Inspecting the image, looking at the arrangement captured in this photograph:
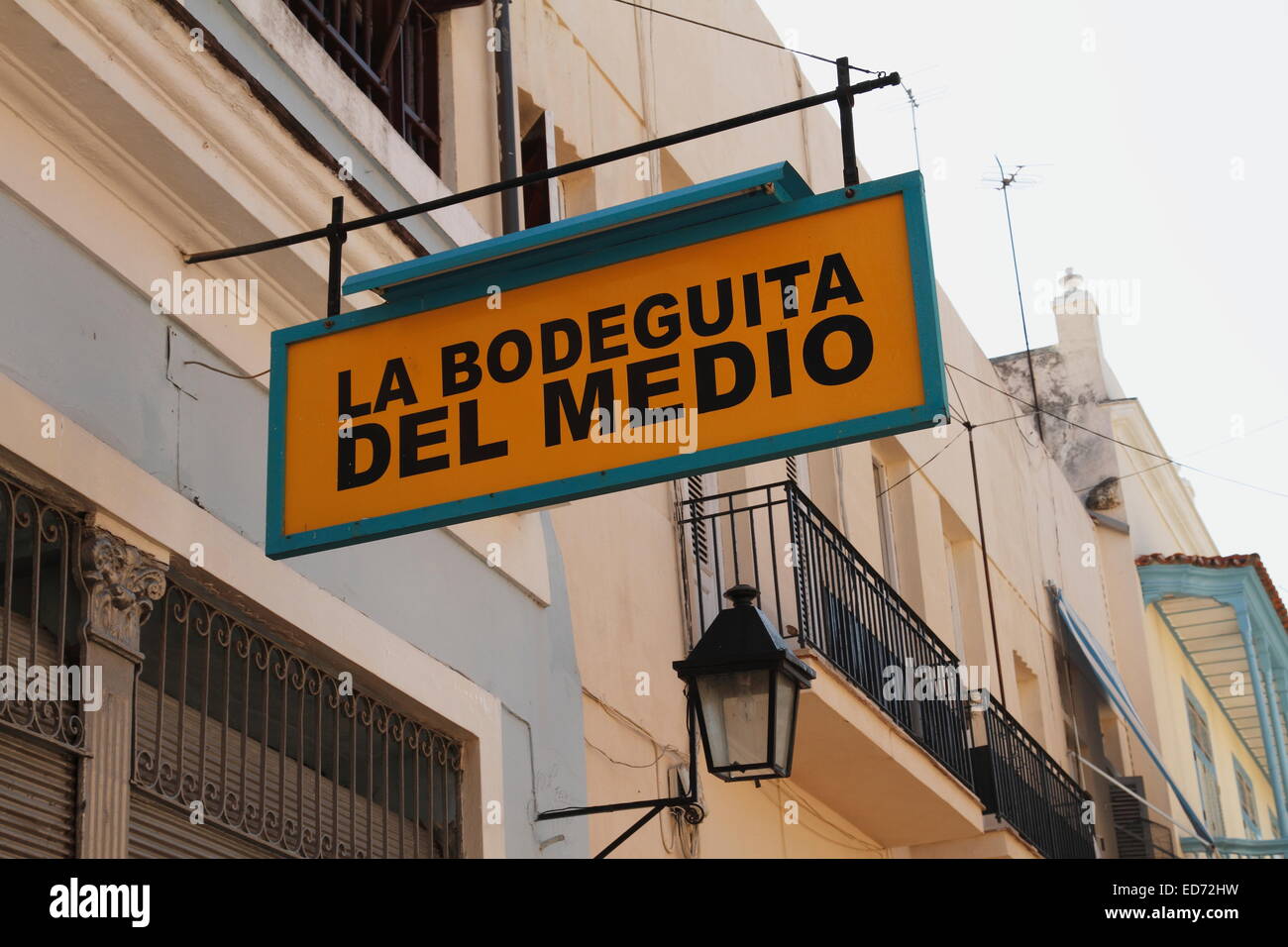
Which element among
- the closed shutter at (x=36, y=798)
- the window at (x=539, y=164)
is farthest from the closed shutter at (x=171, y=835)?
the window at (x=539, y=164)

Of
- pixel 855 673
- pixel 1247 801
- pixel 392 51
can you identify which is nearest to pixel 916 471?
pixel 855 673

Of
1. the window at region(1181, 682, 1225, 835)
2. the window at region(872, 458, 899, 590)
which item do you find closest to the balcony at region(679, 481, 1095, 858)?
→ the window at region(872, 458, 899, 590)

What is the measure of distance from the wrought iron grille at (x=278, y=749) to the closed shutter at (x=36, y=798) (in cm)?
32

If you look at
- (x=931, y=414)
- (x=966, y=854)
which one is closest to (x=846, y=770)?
(x=966, y=854)

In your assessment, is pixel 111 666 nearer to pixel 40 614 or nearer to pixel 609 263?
pixel 40 614

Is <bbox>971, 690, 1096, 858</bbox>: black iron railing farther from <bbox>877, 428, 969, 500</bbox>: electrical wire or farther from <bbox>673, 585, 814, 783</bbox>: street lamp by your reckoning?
<bbox>673, 585, 814, 783</bbox>: street lamp

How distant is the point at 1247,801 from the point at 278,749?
23.6 metres

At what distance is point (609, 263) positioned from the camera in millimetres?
4691

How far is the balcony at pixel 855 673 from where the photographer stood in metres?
10.0

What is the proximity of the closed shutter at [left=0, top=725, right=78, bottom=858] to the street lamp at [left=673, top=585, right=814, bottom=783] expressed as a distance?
2727mm

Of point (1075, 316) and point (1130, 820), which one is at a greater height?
point (1075, 316)
